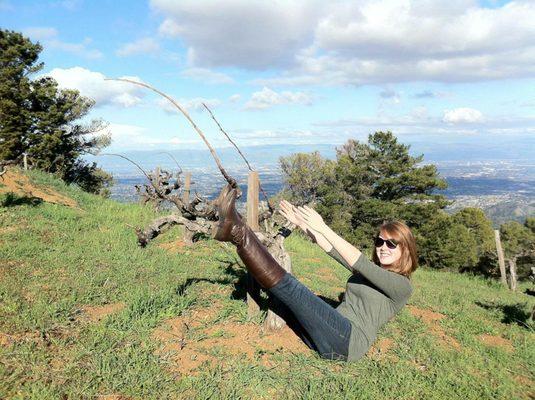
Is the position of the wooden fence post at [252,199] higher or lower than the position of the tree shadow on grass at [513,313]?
higher

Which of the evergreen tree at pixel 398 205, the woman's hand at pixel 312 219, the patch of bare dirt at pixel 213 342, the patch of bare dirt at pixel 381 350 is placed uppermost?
the woman's hand at pixel 312 219

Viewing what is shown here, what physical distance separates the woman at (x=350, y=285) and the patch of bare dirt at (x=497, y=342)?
3.19m

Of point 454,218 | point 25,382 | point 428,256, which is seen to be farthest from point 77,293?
point 454,218

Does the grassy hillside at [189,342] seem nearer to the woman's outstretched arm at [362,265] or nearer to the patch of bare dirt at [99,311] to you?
the patch of bare dirt at [99,311]

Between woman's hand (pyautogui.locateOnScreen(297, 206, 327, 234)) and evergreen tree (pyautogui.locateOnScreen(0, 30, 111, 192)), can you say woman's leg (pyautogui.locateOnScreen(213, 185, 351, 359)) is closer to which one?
woman's hand (pyautogui.locateOnScreen(297, 206, 327, 234))

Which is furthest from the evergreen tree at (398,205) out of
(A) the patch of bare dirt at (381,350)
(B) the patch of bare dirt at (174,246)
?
(A) the patch of bare dirt at (381,350)

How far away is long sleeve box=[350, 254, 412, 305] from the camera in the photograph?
3453mm

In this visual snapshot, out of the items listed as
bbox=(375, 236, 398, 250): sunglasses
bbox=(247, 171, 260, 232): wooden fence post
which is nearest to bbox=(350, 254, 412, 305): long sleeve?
bbox=(375, 236, 398, 250): sunglasses

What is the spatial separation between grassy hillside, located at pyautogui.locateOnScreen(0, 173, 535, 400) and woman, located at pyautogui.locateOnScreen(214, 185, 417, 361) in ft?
1.81

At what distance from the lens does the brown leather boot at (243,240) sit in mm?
3451

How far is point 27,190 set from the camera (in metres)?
13.4

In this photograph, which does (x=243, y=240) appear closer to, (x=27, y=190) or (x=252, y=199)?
(x=252, y=199)

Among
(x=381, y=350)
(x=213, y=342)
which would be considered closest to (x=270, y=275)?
(x=213, y=342)

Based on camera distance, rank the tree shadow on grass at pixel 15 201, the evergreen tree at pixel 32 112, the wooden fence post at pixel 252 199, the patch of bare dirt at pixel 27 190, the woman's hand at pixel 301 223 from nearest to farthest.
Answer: the woman's hand at pixel 301 223 < the wooden fence post at pixel 252 199 < the tree shadow on grass at pixel 15 201 < the patch of bare dirt at pixel 27 190 < the evergreen tree at pixel 32 112
